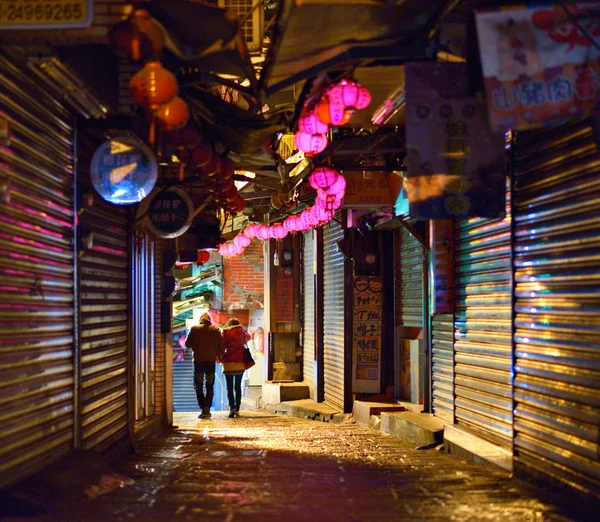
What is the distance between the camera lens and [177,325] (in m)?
30.5

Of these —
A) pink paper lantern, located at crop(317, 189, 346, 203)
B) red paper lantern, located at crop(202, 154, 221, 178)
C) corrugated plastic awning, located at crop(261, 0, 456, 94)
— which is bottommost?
pink paper lantern, located at crop(317, 189, 346, 203)

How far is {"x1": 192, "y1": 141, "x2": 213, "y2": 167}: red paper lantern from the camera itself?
10602 millimetres

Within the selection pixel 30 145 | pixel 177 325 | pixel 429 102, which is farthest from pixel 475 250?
pixel 177 325

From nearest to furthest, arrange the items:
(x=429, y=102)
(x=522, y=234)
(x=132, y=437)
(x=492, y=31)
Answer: (x=492, y=31)
(x=429, y=102)
(x=522, y=234)
(x=132, y=437)

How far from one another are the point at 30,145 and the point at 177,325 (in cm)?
2358

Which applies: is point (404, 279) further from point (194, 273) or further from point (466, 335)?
point (194, 273)

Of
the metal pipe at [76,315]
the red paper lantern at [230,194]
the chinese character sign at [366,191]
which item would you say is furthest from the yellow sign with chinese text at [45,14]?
the chinese character sign at [366,191]

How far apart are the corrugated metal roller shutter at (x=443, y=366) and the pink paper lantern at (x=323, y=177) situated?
9.86ft

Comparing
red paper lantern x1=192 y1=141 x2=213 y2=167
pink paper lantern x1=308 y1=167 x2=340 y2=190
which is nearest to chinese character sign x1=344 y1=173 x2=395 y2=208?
pink paper lantern x1=308 y1=167 x2=340 y2=190

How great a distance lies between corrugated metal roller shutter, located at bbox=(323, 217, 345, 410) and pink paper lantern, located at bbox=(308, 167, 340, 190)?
4.70m

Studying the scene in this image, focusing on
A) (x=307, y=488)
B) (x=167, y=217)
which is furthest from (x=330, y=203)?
(x=307, y=488)

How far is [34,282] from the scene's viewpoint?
745 centimetres

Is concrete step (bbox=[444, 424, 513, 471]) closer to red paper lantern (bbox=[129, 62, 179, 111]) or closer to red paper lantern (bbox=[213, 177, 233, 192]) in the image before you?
red paper lantern (bbox=[213, 177, 233, 192])

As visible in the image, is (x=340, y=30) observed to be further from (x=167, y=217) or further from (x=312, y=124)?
(x=167, y=217)
